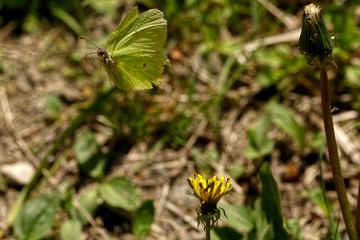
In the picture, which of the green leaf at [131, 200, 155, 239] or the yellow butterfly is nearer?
the yellow butterfly

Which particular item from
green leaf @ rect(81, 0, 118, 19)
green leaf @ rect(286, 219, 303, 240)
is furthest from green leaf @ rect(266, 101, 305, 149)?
green leaf @ rect(81, 0, 118, 19)

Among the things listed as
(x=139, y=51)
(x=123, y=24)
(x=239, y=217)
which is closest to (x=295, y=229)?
(x=239, y=217)

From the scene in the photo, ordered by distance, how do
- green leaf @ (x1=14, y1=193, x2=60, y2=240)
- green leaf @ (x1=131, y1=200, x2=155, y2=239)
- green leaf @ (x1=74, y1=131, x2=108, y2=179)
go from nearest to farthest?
green leaf @ (x1=131, y1=200, x2=155, y2=239), green leaf @ (x1=14, y1=193, x2=60, y2=240), green leaf @ (x1=74, y1=131, x2=108, y2=179)

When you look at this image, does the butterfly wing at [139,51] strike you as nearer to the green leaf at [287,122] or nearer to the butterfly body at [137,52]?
the butterfly body at [137,52]

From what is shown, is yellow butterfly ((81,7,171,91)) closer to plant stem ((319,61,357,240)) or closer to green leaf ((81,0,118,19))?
plant stem ((319,61,357,240))

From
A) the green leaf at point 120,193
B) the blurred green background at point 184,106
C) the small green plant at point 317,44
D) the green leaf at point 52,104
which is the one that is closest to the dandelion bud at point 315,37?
the small green plant at point 317,44

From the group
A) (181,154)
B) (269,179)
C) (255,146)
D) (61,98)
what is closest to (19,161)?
(61,98)

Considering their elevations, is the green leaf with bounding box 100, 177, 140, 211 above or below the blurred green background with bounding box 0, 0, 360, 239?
below
